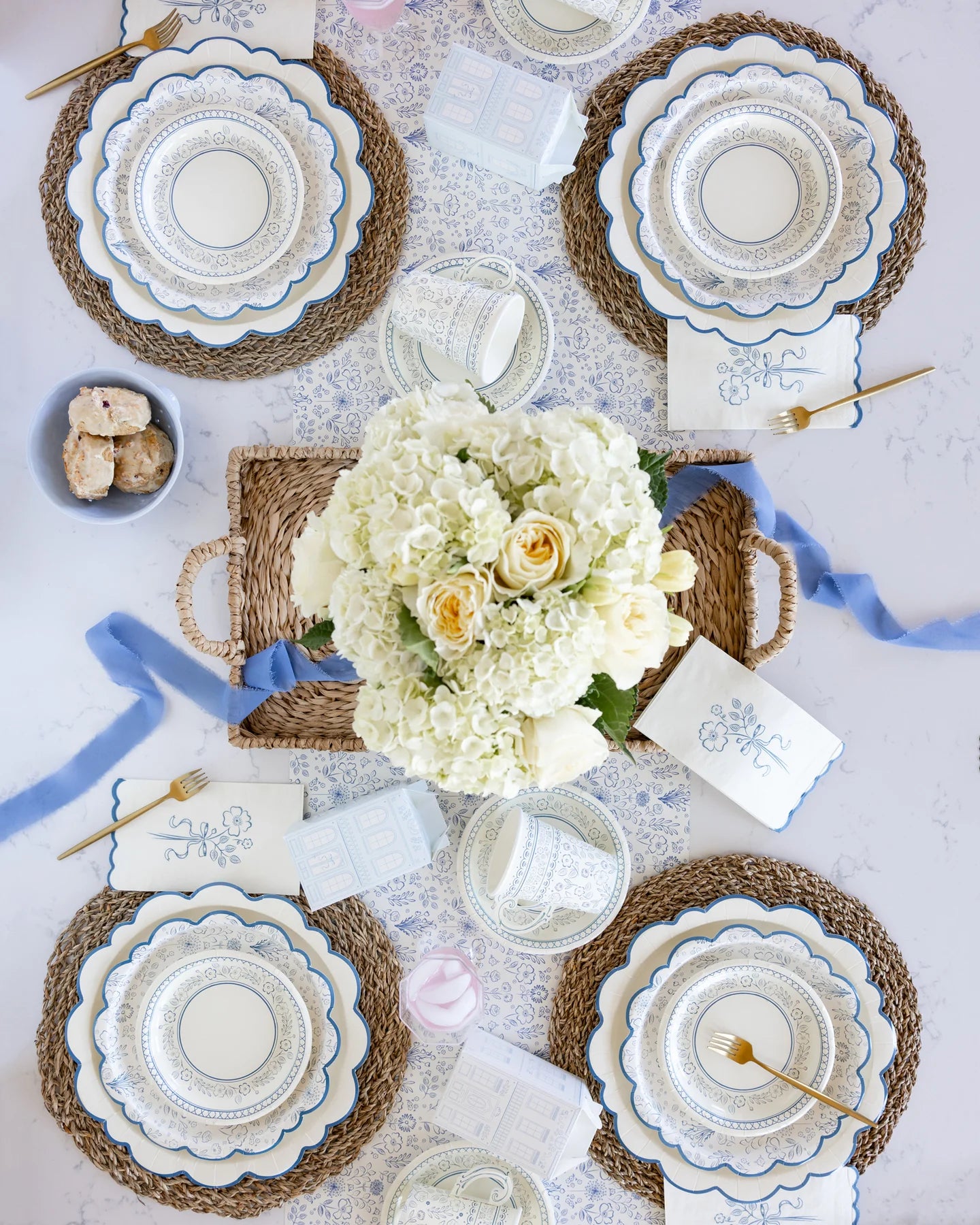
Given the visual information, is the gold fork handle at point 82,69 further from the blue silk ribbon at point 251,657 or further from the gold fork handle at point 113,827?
the gold fork handle at point 113,827

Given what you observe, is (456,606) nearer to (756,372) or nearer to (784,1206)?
(756,372)

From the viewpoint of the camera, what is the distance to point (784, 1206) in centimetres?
121

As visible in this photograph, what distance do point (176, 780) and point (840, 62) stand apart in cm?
134

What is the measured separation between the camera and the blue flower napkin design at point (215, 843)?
1229 millimetres

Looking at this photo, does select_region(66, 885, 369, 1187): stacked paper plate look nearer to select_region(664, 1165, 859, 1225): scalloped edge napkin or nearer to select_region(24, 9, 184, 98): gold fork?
select_region(664, 1165, 859, 1225): scalloped edge napkin

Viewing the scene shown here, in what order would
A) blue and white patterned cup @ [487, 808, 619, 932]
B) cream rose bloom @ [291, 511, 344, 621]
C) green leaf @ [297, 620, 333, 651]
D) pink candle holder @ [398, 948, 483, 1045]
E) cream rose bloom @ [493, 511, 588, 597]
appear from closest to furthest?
cream rose bloom @ [493, 511, 588, 597] < cream rose bloom @ [291, 511, 344, 621] < green leaf @ [297, 620, 333, 651] < blue and white patterned cup @ [487, 808, 619, 932] < pink candle holder @ [398, 948, 483, 1045]

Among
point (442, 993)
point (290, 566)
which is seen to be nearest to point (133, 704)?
point (290, 566)

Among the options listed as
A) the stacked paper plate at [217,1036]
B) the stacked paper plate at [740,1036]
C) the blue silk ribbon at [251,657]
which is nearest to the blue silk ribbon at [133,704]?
the blue silk ribbon at [251,657]

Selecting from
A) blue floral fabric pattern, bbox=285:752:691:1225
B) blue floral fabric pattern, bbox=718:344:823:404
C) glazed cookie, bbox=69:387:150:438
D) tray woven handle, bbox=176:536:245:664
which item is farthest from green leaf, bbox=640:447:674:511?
glazed cookie, bbox=69:387:150:438

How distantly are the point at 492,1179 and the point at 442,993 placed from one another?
271mm

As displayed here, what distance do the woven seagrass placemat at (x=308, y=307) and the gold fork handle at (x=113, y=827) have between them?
0.61 metres

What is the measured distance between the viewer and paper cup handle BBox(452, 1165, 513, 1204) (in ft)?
3.83

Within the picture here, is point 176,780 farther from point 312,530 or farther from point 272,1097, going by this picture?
point 312,530

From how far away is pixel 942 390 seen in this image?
126 cm
